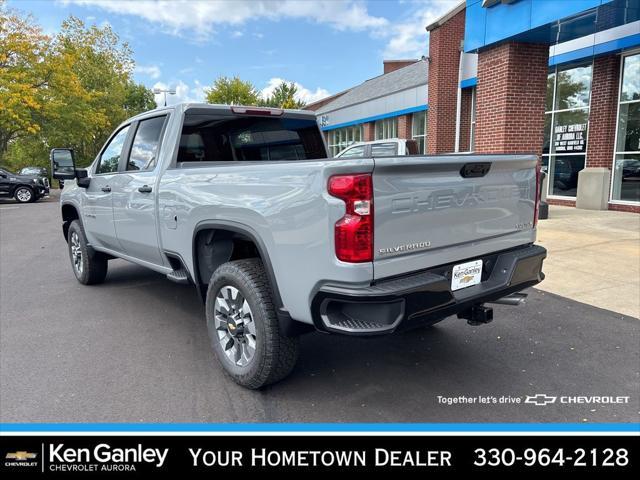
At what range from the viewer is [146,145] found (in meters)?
4.63

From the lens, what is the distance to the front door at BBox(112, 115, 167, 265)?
4285 mm

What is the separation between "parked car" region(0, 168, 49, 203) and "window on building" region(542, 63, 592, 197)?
67.0ft

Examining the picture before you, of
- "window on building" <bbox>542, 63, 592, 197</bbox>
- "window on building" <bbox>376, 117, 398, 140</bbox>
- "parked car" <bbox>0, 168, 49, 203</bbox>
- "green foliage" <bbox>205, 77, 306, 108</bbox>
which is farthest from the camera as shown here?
"green foliage" <bbox>205, 77, 306, 108</bbox>

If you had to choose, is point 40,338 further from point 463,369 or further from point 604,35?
point 604,35

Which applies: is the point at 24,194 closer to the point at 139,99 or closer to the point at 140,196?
the point at 140,196

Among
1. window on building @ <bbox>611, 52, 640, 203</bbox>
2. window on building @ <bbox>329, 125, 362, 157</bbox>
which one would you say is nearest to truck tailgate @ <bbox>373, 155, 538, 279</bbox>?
window on building @ <bbox>611, 52, 640, 203</bbox>

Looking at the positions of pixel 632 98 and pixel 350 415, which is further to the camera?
pixel 632 98

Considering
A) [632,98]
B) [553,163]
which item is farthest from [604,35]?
[553,163]

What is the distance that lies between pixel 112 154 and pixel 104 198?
51 centimetres

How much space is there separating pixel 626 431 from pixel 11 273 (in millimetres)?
7698

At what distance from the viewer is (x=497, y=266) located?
10.9 ft

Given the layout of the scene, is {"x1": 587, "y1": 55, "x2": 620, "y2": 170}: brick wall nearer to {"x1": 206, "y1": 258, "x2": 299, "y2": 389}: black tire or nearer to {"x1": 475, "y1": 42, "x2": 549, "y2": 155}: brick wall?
{"x1": 475, "y1": 42, "x2": 549, "y2": 155}: brick wall

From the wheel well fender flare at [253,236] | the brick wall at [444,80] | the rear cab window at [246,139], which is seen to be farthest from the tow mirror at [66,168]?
the brick wall at [444,80]

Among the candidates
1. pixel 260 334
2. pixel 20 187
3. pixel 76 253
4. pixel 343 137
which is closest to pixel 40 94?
pixel 20 187
